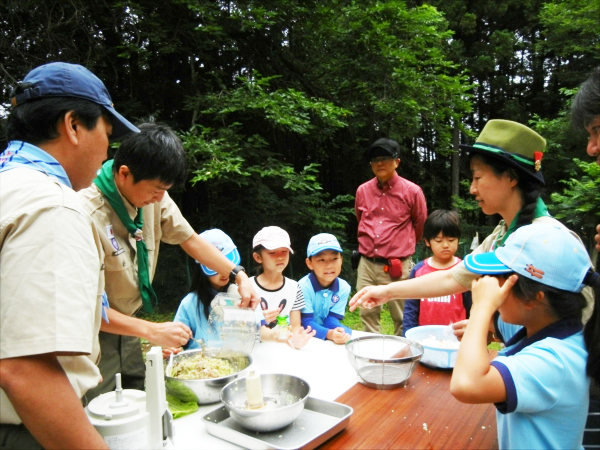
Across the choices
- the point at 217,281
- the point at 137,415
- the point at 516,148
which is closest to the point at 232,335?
the point at 217,281

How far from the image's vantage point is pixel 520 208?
2244mm

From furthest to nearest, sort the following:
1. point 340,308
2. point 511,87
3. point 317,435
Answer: point 511,87
point 340,308
point 317,435

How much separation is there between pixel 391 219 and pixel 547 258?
3.45 m

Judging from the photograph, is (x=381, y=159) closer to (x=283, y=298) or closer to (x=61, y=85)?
(x=283, y=298)

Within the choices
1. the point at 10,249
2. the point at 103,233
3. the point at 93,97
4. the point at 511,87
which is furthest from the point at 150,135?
the point at 511,87

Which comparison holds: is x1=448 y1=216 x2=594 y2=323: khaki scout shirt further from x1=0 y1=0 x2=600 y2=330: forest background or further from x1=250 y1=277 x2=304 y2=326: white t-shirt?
x1=0 y1=0 x2=600 y2=330: forest background

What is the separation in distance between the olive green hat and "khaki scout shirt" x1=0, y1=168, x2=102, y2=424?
1.92 meters

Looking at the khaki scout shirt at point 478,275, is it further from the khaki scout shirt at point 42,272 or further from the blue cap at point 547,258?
the khaki scout shirt at point 42,272

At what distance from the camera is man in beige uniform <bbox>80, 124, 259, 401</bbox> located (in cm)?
207

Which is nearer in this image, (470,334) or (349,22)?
(470,334)

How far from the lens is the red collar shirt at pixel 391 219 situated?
494 centimetres

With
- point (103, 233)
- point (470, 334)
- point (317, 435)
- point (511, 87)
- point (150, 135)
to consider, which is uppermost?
point (511, 87)

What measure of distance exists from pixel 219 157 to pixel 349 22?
364cm

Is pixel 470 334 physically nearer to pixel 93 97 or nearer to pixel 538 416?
pixel 538 416
